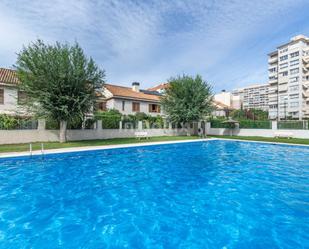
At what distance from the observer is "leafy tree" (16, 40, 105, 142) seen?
50.0 feet

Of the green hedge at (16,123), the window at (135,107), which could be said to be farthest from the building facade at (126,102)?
the green hedge at (16,123)

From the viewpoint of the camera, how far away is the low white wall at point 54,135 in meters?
15.9

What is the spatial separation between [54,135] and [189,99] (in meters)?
17.3

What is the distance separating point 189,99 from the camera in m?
26.2

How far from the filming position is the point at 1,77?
65.4 feet

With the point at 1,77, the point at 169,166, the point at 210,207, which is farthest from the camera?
the point at 1,77

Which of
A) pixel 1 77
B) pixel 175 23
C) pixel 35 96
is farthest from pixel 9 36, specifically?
pixel 175 23

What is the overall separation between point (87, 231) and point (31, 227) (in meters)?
1.33

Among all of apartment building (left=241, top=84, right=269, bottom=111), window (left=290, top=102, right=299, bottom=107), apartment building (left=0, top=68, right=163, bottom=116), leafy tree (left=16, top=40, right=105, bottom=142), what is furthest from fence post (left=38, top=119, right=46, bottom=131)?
apartment building (left=241, top=84, right=269, bottom=111)

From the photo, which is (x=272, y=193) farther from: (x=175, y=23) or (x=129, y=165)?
(x=175, y=23)

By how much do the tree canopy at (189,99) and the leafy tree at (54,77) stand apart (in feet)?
44.1

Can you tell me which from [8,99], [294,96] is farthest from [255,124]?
[294,96]

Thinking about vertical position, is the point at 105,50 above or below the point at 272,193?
above

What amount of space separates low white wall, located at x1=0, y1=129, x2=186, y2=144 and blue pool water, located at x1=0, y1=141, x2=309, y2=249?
7.85m
